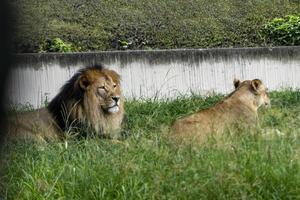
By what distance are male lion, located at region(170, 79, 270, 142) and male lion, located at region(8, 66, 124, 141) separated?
1.00 metres

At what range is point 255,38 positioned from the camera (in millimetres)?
15852

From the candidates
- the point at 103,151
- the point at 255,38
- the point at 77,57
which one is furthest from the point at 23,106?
the point at 255,38

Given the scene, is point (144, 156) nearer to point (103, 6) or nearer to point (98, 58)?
point (98, 58)

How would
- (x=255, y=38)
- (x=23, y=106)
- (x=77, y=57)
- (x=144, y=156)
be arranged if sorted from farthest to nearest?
(x=255, y=38), (x=77, y=57), (x=23, y=106), (x=144, y=156)

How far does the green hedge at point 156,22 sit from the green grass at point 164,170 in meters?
8.32

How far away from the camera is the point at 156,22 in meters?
16.0

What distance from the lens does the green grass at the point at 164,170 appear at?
490 centimetres

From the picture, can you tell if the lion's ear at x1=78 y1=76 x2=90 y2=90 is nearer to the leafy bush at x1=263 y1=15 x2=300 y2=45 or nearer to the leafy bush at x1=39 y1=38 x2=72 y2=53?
the leafy bush at x1=39 y1=38 x2=72 y2=53

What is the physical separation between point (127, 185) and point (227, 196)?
0.70 m

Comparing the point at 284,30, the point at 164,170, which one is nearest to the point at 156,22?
the point at 284,30

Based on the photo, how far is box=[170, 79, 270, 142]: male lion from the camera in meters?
7.39

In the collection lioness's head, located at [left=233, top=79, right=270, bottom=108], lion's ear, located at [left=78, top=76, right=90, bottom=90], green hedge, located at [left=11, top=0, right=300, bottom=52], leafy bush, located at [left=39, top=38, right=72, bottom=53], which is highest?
green hedge, located at [left=11, top=0, right=300, bottom=52]

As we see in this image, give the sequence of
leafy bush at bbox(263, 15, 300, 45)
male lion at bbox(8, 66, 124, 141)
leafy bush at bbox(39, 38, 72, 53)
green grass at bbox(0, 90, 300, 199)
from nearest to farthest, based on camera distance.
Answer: green grass at bbox(0, 90, 300, 199) < male lion at bbox(8, 66, 124, 141) < leafy bush at bbox(39, 38, 72, 53) < leafy bush at bbox(263, 15, 300, 45)

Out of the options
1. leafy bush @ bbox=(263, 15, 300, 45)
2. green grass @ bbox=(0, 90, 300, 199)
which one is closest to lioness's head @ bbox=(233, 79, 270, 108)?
green grass @ bbox=(0, 90, 300, 199)
